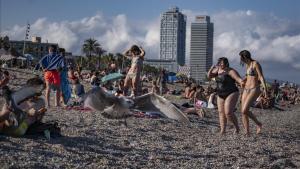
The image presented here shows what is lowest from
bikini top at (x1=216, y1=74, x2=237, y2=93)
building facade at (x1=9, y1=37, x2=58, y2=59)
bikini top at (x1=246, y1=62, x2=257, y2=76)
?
bikini top at (x1=216, y1=74, x2=237, y2=93)

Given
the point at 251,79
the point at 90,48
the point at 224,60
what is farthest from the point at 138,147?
the point at 90,48

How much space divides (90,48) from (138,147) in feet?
311

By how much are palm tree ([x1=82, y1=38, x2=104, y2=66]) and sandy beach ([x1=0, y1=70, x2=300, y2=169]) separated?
295 feet

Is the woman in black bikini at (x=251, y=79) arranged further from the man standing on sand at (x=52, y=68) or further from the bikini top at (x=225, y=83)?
the man standing on sand at (x=52, y=68)

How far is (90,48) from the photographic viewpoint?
10288 cm

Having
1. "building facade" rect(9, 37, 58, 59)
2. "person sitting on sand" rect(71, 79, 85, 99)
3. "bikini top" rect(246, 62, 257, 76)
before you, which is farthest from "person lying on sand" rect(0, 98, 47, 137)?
"building facade" rect(9, 37, 58, 59)

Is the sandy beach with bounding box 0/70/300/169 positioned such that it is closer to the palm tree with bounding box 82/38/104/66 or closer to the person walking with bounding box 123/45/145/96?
the person walking with bounding box 123/45/145/96

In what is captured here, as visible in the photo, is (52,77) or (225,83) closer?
(225,83)

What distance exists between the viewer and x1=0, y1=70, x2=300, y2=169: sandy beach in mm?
7234

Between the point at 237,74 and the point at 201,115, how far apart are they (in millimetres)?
5649

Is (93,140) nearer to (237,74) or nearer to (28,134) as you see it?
(28,134)

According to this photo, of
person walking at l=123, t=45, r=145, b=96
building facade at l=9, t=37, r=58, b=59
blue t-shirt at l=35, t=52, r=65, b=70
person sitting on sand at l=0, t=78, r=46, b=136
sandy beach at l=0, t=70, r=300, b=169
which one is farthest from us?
building facade at l=9, t=37, r=58, b=59

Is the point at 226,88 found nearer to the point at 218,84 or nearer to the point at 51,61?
the point at 218,84

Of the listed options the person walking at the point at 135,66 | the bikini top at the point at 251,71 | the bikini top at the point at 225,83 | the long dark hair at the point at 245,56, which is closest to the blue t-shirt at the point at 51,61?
the person walking at the point at 135,66
